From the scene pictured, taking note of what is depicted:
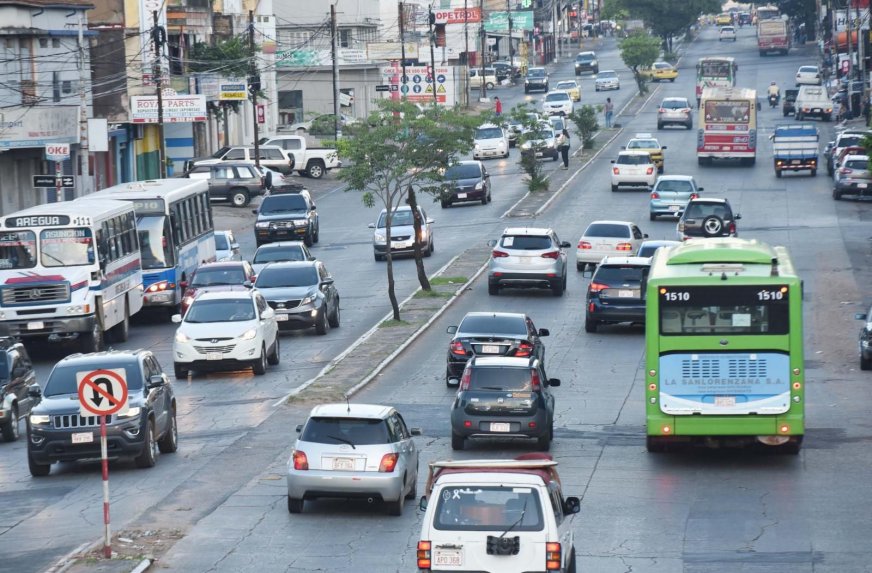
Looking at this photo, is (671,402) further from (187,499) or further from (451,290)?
(451,290)

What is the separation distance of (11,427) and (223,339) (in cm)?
616

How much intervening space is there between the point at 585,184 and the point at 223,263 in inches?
1268

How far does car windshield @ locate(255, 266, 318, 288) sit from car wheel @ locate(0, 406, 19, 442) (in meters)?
11.2

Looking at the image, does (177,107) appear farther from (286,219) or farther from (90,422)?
(90,422)

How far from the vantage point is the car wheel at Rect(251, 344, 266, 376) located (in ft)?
112

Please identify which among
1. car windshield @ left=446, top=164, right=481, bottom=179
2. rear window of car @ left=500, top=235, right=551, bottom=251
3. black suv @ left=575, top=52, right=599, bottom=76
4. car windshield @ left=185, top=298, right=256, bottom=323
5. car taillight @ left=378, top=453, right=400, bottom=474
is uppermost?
black suv @ left=575, top=52, right=599, bottom=76

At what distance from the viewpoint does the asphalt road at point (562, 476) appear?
19609mm

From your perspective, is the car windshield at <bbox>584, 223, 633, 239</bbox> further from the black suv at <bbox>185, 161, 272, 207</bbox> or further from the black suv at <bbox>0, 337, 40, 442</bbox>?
the black suv at <bbox>185, 161, 272, 207</bbox>

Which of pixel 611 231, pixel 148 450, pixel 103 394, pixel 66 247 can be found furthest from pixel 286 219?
pixel 103 394

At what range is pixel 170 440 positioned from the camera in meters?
26.6

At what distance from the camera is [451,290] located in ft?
150

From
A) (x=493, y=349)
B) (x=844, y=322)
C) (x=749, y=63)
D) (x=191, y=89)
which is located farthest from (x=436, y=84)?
(x=749, y=63)

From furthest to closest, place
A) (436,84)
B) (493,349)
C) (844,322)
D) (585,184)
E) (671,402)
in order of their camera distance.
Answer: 1. (436,84)
2. (585,184)
3. (844,322)
4. (493,349)
5. (671,402)

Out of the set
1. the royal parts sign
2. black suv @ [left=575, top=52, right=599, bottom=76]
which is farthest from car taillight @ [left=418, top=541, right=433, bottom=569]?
black suv @ [left=575, top=52, right=599, bottom=76]
